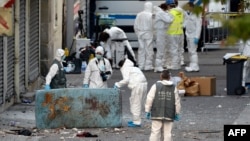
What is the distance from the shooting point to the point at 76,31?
29391 millimetres

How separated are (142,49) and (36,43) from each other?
5064 mm

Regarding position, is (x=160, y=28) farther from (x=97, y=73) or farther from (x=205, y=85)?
(x=97, y=73)

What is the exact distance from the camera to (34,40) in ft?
71.7

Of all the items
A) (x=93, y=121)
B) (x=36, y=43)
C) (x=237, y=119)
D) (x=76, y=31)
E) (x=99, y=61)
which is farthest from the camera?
(x=76, y=31)

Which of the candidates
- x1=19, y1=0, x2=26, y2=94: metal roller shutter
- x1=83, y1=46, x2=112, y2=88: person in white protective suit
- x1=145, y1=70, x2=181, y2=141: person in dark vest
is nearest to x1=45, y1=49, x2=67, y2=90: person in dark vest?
x1=83, y1=46, x2=112, y2=88: person in white protective suit

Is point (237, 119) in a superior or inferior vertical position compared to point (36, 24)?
inferior

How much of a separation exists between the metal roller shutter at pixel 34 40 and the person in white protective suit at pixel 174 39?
471cm

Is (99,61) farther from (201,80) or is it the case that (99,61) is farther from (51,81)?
(201,80)

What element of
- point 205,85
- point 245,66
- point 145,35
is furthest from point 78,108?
point 145,35

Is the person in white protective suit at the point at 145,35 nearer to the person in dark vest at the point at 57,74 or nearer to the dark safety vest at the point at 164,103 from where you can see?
the person in dark vest at the point at 57,74

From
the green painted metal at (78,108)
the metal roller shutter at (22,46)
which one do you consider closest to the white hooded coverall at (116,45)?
the metal roller shutter at (22,46)

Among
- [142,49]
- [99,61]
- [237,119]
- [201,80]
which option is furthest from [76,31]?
[237,119]

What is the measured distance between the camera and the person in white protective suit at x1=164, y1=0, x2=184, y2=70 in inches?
992

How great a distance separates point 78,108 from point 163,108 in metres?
3.13
